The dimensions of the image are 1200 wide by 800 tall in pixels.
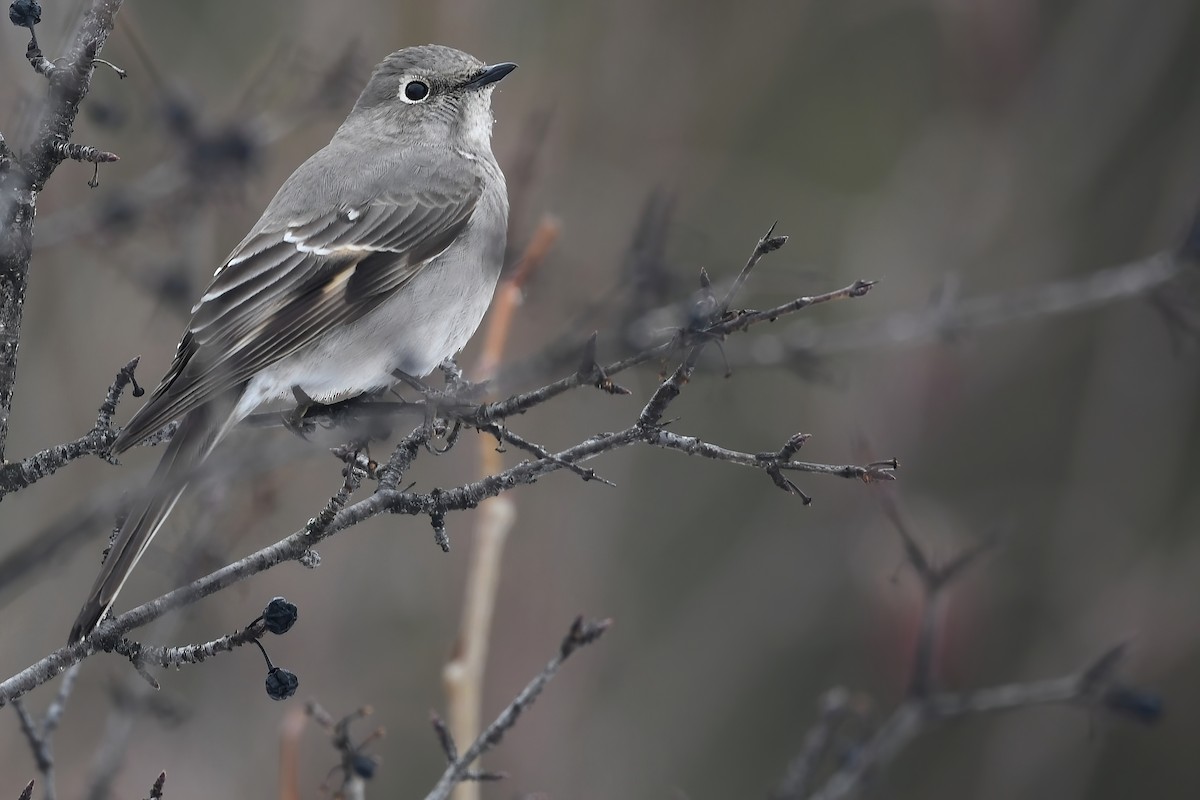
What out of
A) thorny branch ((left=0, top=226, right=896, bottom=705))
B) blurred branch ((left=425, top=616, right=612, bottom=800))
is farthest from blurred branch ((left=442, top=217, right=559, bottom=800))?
thorny branch ((left=0, top=226, right=896, bottom=705))

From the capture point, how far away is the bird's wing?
3756 mm

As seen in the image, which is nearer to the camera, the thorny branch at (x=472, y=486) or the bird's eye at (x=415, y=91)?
the thorny branch at (x=472, y=486)

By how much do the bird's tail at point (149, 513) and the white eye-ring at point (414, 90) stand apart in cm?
221

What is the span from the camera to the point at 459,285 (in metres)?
4.51

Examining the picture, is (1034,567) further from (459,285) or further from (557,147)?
(459,285)

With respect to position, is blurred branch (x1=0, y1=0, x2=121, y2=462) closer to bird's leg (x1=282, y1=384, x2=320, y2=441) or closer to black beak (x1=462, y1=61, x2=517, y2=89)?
bird's leg (x1=282, y1=384, x2=320, y2=441)

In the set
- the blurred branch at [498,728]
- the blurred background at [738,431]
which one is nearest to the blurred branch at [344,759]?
the blurred branch at [498,728]

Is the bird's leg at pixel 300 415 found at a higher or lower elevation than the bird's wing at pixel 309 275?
lower

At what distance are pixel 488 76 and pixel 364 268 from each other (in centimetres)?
119

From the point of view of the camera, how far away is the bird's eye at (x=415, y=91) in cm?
529

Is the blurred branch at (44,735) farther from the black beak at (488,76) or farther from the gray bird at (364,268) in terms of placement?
the black beak at (488,76)

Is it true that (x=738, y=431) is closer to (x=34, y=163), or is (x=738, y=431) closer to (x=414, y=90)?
(x=414, y=90)

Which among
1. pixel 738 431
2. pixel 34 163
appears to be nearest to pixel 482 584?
pixel 34 163

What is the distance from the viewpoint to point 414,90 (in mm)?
5297
